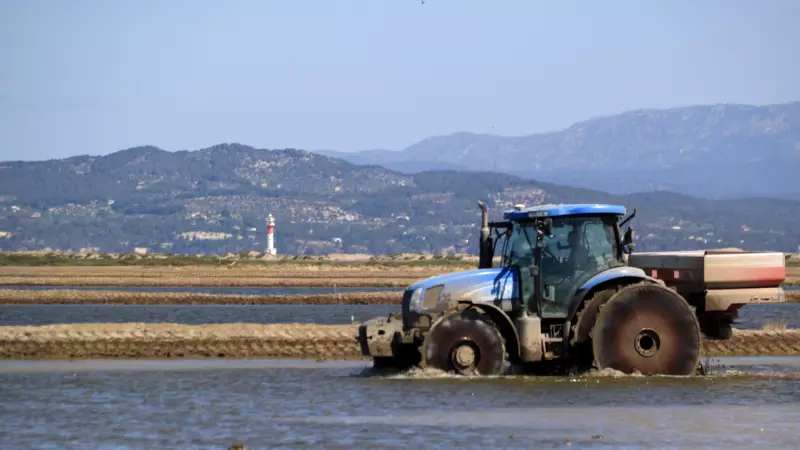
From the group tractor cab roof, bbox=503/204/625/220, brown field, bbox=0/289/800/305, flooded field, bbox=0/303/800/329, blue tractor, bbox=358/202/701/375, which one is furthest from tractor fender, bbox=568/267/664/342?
brown field, bbox=0/289/800/305

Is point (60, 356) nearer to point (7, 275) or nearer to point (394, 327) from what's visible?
point (394, 327)

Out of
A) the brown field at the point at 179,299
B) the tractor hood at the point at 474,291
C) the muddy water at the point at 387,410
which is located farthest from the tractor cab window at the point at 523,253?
the brown field at the point at 179,299

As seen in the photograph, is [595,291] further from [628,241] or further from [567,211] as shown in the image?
[567,211]

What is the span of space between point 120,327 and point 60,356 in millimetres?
3508

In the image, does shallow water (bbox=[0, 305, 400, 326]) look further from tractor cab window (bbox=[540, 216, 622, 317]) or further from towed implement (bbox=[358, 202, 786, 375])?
tractor cab window (bbox=[540, 216, 622, 317])

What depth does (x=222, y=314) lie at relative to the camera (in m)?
46.2

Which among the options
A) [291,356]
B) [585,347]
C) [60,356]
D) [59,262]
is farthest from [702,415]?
[59,262]

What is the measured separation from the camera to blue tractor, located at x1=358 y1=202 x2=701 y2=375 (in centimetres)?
2162

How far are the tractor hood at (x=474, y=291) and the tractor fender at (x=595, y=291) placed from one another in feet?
3.31

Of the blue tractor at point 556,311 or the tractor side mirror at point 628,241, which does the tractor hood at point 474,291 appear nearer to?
the blue tractor at point 556,311

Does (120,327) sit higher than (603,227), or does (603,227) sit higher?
(603,227)

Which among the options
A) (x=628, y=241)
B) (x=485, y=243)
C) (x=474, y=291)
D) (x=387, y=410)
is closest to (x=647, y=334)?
(x=628, y=241)

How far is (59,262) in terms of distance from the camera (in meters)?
121

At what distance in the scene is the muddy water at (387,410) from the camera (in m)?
16.5
